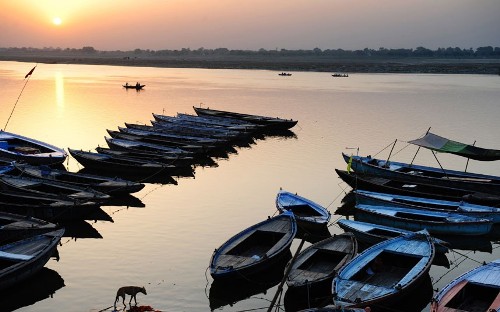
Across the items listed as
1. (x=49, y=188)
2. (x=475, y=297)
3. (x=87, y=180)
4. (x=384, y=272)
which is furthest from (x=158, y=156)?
(x=475, y=297)

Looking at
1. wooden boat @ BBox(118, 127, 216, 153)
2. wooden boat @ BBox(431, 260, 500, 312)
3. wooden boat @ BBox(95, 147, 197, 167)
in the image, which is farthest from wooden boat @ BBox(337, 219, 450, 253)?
wooden boat @ BBox(118, 127, 216, 153)

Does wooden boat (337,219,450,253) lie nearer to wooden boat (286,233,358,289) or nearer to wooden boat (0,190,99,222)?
wooden boat (286,233,358,289)

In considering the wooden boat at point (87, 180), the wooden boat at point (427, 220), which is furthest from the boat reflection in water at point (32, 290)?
the wooden boat at point (427, 220)

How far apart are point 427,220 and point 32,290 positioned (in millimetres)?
18049

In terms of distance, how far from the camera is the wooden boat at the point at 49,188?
28875mm

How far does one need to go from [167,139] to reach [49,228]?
23753mm

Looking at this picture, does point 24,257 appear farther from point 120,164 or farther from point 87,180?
point 120,164

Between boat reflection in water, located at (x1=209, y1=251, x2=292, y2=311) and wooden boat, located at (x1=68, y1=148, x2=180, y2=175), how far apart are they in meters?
16.3

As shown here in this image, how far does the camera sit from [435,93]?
109125 millimetres

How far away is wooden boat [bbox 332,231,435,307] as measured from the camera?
1859 cm

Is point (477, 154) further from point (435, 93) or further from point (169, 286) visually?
point (435, 93)

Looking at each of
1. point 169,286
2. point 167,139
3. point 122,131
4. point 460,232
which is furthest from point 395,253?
point 122,131

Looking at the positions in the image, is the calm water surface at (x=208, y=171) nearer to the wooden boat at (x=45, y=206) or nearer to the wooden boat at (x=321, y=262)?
the wooden boat at (x=45, y=206)

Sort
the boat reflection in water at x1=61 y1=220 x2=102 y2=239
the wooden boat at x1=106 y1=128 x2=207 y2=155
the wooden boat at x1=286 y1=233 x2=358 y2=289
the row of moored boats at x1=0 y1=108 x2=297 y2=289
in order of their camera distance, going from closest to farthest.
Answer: the wooden boat at x1=286 y1=233 x2=358 y2=289 → the row of moored boats at x1=0 y1=108 x2=297 y2=289 → the boat reflection in water at x1=61 y1=220 x2=102 y2=239 → the wooden boat at x1=106 y1=128 x2=207 y2=155
